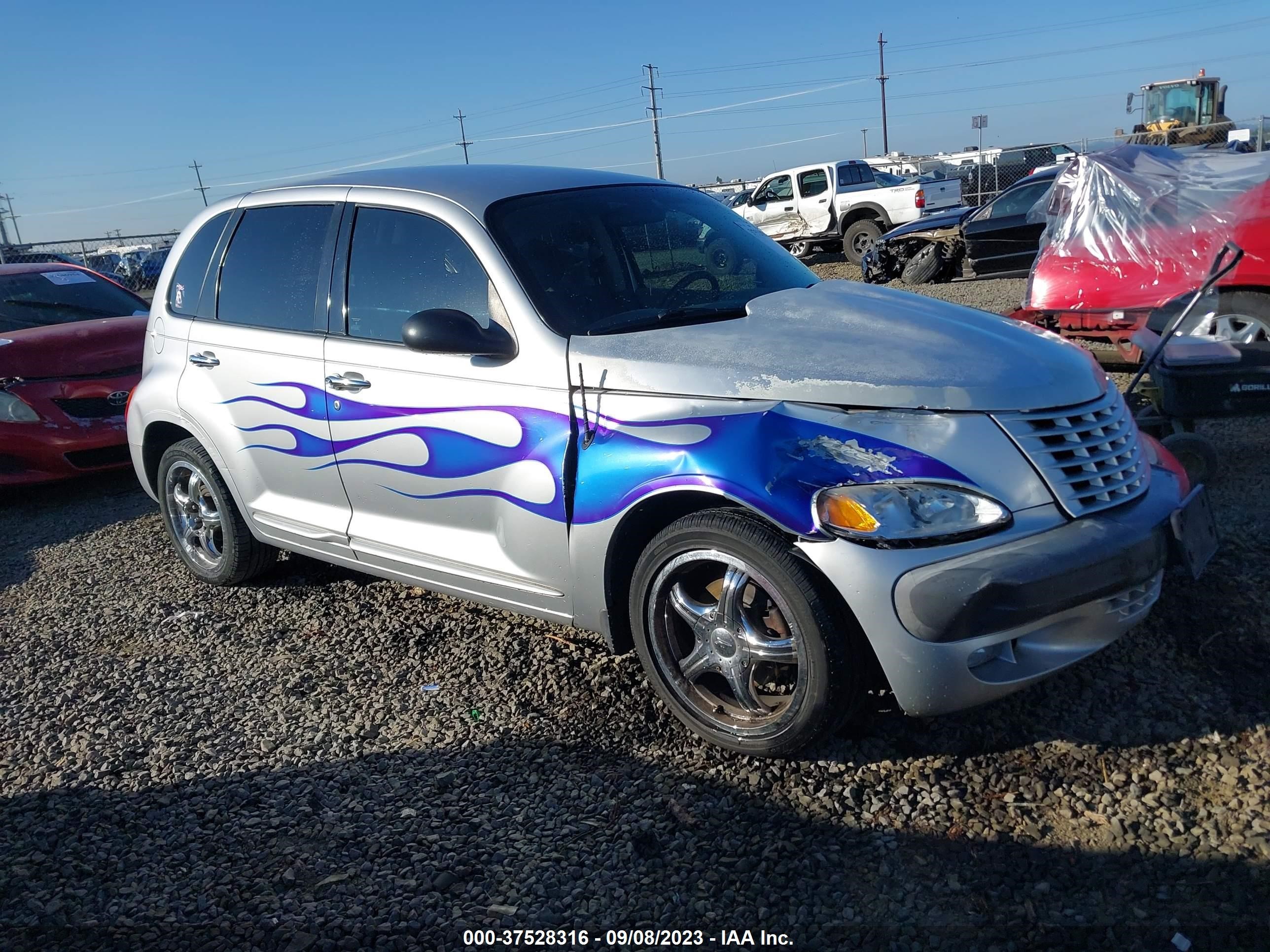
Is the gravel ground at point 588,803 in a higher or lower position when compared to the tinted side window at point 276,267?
lower

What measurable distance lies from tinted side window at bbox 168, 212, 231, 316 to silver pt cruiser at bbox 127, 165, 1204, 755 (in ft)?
0.67

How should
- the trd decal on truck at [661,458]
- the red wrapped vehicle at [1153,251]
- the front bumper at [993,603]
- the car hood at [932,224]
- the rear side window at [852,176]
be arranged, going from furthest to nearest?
the rear side window at [852,176] → the car hood at [932,224] → the red wrapped vehicle at [1153,251] → the trd decal on truck at [661,458] → the front bumper at [993,603]

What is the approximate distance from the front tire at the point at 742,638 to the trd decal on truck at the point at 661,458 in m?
0.13

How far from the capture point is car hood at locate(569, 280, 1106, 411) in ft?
9.25

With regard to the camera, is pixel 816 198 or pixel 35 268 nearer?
pixel 35 268

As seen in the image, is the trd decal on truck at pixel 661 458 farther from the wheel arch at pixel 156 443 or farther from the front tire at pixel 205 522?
the wheel arch at pixel 156 443

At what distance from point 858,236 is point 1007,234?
6.22 meters

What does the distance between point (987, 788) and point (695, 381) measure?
1.46m

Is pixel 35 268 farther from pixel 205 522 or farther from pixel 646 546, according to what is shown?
pixel 646 546

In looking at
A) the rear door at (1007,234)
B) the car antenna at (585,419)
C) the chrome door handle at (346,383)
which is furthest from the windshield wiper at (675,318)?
the rear door at (1007,234)

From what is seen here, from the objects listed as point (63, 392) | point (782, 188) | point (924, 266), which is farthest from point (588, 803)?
point (782, 188)

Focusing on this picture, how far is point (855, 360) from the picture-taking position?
9.67ft

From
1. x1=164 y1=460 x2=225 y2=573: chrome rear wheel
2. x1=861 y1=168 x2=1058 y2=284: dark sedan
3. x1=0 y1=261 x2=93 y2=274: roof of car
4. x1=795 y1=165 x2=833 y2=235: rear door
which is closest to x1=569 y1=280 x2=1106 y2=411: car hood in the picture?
x1=164 y1=460 x2=225 y2=573: chrome rear wheel

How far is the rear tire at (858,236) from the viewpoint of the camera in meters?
18.5
